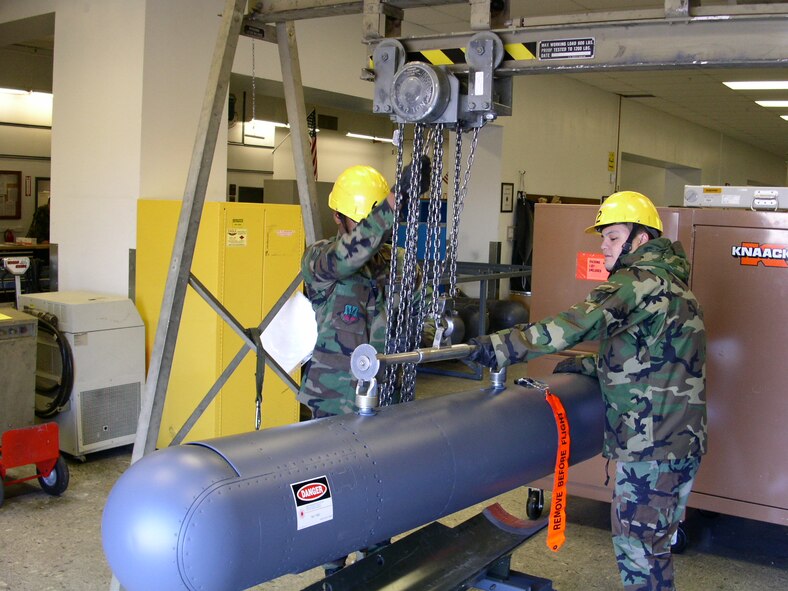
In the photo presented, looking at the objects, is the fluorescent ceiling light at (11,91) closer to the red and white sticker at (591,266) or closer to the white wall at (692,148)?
the white wall at (692,148)

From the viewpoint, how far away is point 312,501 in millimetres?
2135

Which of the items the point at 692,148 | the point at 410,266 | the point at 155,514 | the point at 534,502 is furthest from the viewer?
the point at 692,148

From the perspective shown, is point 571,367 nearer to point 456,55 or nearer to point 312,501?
point 456,55

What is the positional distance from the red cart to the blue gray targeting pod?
2621 mm

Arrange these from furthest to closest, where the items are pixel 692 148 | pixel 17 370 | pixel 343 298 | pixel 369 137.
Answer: pixel 692 148 < pixel 369 137 < pixel 17 370 < pixel 343 298

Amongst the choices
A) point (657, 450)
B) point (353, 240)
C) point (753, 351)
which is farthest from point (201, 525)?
point (753, 351)

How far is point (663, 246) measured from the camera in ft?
10.3

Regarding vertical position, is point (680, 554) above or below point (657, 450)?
below

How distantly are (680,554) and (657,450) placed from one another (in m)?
1.54

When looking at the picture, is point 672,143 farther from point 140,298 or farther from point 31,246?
point 140,298

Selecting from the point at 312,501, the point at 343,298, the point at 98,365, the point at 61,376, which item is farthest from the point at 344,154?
the point at 312,501

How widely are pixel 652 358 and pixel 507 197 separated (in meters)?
7.04

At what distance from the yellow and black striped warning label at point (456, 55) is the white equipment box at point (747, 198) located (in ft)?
6.60

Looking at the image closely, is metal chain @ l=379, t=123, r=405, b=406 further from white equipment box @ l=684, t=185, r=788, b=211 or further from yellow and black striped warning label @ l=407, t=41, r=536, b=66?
white equipment box @ l=684, t=185, r=788, b=211
